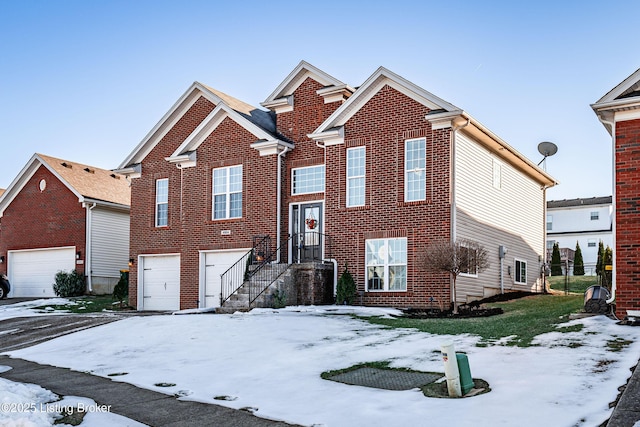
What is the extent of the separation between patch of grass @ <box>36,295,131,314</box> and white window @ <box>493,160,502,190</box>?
14.4 meters

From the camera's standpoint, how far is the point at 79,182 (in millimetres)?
31016

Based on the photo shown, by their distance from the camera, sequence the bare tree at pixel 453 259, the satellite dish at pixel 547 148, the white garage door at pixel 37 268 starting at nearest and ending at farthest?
the bare tree at pixel 453 259, the satellite dish at pixel 547 148, the white garage door at pixel 37 268

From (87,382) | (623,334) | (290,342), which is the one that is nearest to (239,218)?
(290,342)

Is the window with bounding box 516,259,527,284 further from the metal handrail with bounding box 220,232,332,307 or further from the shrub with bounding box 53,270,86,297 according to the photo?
the shrub with bounding box 53,270,86,297

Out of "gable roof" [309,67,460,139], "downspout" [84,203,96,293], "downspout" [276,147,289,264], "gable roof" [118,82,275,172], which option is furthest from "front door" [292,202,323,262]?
"downspout" [84,203,96,293]

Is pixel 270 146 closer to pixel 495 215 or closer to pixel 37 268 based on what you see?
pixel 495 215

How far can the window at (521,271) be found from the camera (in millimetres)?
25234

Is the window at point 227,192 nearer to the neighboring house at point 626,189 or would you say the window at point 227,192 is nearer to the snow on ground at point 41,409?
the neighboring house at point 626,189

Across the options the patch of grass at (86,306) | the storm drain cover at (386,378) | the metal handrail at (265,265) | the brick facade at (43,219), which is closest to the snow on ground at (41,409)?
the storm drain cover at (386,378)

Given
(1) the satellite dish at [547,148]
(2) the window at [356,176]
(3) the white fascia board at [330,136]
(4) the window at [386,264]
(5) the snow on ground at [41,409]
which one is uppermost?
(1) the satellite dish at [547,148]

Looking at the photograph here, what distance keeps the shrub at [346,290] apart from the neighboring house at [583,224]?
26.4 m

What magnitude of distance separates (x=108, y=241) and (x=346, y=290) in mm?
15238

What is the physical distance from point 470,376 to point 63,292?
2424 centimetres

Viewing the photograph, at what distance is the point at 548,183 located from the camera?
2862 centimetres
